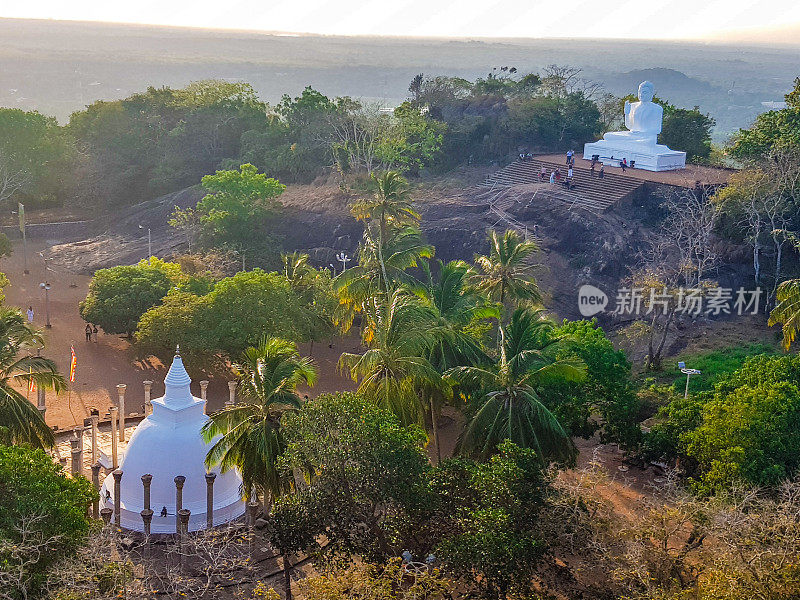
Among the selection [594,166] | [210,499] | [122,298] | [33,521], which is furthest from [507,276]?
[594,166]

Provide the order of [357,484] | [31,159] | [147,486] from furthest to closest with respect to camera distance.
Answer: [31,159], [147,486], [357,484]

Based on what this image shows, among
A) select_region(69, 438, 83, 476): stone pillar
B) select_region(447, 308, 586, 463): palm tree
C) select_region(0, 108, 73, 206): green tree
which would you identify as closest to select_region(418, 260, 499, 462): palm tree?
select_region(447, 308, 586, 463): palm tree

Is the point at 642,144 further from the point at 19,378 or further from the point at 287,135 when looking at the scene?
the point at 19,378

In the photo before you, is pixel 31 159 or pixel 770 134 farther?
pixel 31 159

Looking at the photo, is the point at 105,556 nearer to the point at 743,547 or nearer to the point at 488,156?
the point at 743,547

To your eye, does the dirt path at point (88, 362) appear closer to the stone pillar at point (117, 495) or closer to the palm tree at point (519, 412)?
the stone pillar at point (117, 495)

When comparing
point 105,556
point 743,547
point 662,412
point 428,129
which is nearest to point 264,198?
point 428,129

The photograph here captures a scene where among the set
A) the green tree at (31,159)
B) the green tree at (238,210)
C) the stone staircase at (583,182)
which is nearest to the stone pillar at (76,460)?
the green tree at (238,210)
